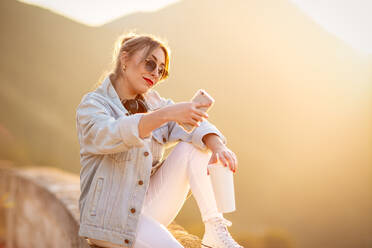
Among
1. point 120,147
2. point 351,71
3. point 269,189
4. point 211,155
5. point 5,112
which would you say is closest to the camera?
point 120,147

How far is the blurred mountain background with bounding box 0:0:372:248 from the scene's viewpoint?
75.3ft

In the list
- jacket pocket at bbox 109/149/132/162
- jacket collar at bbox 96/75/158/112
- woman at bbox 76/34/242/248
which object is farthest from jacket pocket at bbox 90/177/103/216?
jacket collar at bbox 96/75/158/112

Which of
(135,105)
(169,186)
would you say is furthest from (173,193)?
(135,105)

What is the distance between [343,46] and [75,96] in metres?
19.7

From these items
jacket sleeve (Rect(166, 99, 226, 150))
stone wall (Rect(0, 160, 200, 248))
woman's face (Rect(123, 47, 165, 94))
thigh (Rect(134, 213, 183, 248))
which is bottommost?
stone wall (Rect(0, 160, 200, 248))

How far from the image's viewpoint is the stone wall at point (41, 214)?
2.78 meters

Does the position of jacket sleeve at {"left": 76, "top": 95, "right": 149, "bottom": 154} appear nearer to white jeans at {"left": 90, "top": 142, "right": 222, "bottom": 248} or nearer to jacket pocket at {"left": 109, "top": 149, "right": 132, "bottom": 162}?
jacket pocket at {"left": 109, "top": 149, "right": 132, "bottom": 162}

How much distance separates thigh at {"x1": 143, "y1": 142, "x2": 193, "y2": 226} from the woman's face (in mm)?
376

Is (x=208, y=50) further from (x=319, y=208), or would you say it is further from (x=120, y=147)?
(x=120, y=147)

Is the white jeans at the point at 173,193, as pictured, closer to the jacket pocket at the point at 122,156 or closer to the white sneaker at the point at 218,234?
the white sneaker at the point at 218,234

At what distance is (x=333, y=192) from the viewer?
35.0 meters

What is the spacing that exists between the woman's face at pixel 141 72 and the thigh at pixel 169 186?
1.23 ft

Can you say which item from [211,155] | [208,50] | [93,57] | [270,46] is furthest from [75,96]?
[211,155]

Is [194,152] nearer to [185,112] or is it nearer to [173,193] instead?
[173,193]
